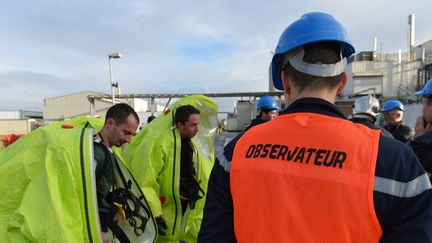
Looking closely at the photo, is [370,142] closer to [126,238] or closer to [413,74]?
[126,238]

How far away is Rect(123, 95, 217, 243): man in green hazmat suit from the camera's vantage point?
122 inches

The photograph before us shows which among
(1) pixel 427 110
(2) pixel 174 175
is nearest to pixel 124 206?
(2) pixel 174 175

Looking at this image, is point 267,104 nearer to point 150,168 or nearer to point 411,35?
point 150,168

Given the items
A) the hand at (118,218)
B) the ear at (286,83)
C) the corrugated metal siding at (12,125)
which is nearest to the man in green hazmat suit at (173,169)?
the hand at (118,218)

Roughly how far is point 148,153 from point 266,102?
3.05m

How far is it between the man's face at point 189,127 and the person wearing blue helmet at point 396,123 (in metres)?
3.69

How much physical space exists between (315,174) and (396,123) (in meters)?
5.28

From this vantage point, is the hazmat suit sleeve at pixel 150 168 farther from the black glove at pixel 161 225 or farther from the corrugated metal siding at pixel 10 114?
the corrugated metal siding at pixel 10 114

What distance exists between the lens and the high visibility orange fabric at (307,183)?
0.92 meters

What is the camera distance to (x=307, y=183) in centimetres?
98

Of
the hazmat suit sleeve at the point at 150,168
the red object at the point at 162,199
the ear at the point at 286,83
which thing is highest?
the ear at the point at 286,83

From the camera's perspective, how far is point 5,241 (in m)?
1.61

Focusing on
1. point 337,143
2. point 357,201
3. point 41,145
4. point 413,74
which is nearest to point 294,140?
point 337,143

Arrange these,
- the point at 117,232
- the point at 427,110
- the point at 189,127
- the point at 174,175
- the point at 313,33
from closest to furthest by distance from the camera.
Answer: the point at 313,33 → the point at 117,232 → the point at 427,110 → the point at 174,175 → the point at 189,127
